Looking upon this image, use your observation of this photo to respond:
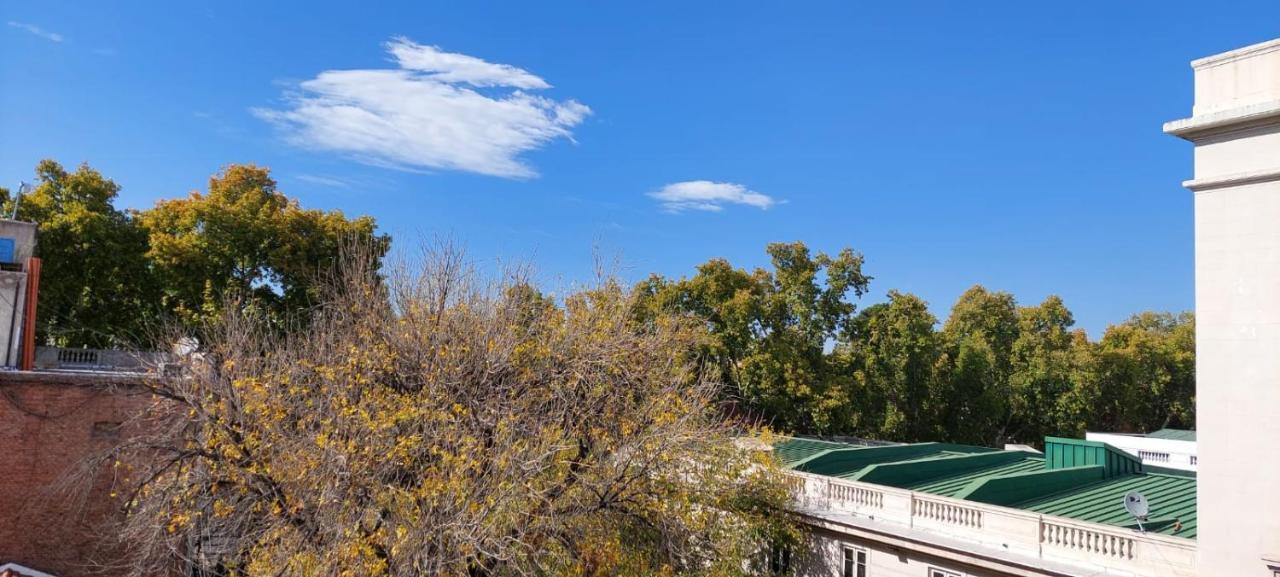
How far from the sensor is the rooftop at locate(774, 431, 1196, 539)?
47.2 ft

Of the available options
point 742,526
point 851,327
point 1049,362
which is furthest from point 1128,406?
point 742,526

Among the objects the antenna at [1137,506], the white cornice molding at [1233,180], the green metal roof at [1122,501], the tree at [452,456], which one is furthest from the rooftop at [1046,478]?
the white cornice molding at [1233,180]

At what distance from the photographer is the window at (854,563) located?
47.8 ft

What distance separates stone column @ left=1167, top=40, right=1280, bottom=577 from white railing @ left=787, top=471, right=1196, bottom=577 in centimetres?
56

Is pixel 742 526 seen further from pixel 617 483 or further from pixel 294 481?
pixel 294 481

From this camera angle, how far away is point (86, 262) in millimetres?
28969

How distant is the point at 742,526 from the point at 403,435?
6.52 m

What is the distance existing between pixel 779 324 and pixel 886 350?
600 centimetres

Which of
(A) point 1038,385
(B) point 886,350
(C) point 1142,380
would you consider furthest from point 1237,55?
(C) point 1142,380

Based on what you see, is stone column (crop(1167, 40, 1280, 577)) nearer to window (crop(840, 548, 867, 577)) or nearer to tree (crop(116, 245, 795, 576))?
window (crop(840, 548, 867, 577))

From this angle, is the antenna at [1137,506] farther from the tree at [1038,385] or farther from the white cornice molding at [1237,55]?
the tree at [1038,385]

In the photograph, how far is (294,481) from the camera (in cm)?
1184

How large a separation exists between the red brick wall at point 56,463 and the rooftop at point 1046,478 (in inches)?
587

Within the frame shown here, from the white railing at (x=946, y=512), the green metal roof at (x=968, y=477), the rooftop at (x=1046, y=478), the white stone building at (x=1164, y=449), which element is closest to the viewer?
the white railing at (x=946, y=512)
